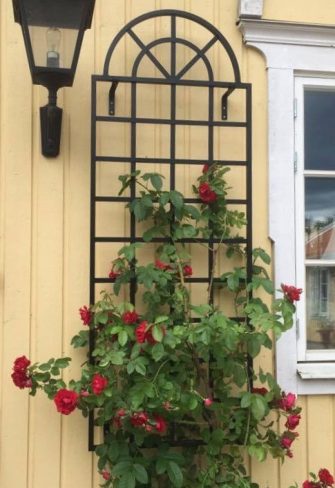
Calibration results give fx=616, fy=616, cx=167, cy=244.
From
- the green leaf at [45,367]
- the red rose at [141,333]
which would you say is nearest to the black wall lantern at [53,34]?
the red rose at [141,333]

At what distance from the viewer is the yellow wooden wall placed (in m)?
2.53

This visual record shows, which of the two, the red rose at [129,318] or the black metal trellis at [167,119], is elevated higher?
the black metal trellis at [167,119]

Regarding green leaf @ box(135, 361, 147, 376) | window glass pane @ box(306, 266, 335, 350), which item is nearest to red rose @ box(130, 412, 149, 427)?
green leaf @ box(135, 361, 147, 376)

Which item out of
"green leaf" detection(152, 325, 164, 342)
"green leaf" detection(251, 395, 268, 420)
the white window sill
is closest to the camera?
"green leaf" detection(152, 325, 164, 342)

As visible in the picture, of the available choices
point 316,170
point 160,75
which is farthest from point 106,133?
point 316,170

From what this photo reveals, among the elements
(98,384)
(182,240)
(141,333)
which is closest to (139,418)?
(98,384)

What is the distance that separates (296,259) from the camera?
2732 millimetres

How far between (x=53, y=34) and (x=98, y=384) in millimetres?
1320

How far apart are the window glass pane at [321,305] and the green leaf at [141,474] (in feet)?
3.20

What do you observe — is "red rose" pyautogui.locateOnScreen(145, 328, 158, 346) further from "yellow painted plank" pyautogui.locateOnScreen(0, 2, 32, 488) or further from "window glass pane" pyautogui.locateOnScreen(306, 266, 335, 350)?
"window glass pane" pyautogui.locateOnScreen(306, 266, 335, 350)

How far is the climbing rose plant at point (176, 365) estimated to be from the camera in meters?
2.27

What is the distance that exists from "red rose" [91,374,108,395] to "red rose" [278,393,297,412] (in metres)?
0.71

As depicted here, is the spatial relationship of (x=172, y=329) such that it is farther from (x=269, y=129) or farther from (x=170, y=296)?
(x=269, y=129)

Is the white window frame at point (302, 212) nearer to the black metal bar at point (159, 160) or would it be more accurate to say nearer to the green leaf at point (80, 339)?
the black metal bar at point (159, 160)
